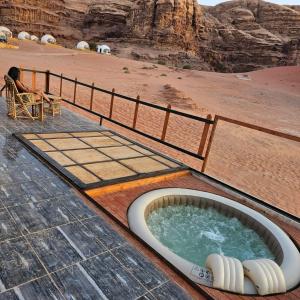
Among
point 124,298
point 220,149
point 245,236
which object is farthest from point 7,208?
point 220,149

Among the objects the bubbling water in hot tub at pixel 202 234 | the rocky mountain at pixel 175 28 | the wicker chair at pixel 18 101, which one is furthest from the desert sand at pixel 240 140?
the rocky mountain at pixel 175 28

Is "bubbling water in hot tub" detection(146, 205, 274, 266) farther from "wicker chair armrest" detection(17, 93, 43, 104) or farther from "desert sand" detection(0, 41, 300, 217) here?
"wicker chair armrest" detection(17, 93, 43, 104)

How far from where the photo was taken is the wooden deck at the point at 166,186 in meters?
2.46

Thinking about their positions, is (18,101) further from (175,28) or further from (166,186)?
(175,28)

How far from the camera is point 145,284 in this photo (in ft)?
7.59

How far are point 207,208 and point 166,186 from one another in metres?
0.71

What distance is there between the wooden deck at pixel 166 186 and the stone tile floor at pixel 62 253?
0.45ft

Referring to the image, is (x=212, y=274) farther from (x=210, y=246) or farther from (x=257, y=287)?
(x=210, y=246)

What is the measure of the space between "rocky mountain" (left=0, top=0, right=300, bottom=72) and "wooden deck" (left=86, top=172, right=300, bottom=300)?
53949mm

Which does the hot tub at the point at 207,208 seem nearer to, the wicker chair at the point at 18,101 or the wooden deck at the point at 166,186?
the wooden deck at the point at 166,186

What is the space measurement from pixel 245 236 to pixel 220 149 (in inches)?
243

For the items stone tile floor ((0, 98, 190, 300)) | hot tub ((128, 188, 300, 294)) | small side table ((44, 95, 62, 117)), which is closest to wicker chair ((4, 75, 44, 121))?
small side table ((44, 95, 62, 117))

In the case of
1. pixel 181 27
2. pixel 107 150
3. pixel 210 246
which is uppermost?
pixel 181 27

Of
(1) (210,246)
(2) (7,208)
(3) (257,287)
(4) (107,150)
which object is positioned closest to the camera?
(3) (257,287)
